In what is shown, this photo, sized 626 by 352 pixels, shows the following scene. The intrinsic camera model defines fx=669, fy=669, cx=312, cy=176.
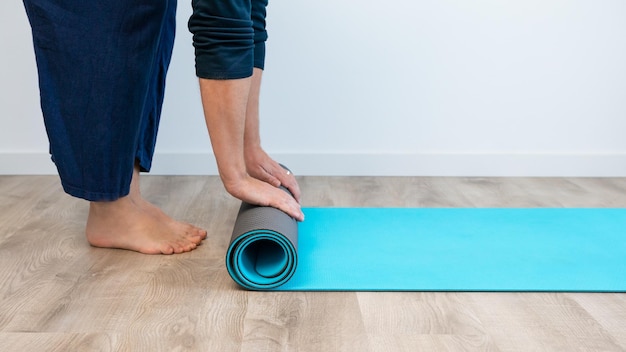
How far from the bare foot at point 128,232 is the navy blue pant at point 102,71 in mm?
84

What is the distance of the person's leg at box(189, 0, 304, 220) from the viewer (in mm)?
1462

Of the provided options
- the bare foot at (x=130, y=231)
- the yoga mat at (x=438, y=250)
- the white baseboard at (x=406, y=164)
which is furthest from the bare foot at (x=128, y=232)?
the white baseboard at (x=406, y=164)

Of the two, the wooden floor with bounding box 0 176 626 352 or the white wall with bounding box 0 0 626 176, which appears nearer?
the wooden floor with bounding box 0 176 626 352

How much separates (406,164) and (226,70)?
1.52m

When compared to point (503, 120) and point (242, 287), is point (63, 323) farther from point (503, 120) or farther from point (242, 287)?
point (503, 120)

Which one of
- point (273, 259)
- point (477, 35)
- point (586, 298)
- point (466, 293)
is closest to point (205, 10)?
point (273, 259)

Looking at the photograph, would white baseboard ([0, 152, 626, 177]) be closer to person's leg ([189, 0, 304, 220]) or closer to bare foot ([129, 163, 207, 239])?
bare foot ([129, 163, 207, 239])

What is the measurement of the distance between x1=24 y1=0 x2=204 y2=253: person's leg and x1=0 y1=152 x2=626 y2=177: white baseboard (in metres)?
1.10

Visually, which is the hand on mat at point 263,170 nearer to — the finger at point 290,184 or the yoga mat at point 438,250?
the finger at point 290,184

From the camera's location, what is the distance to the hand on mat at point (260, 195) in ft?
5.26

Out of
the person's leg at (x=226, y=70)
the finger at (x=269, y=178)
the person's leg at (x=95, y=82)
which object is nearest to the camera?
the person's leg at (x=226, y=70)

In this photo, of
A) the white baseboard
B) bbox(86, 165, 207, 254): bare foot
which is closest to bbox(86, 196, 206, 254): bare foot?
bbox(86, 165, 207, 254): bare foot

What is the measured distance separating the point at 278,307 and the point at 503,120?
178 cm

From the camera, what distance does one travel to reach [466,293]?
148 centimetres
